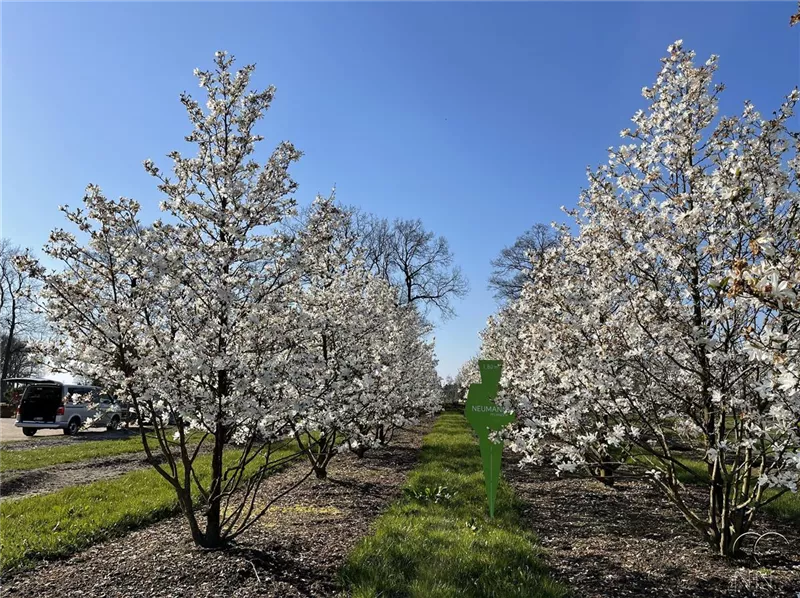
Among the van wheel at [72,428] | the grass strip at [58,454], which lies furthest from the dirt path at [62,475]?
the van wheel at [72,428]

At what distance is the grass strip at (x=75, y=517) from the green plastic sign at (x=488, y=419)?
7.94ft

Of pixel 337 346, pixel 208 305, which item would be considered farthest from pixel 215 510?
pixel 337 346

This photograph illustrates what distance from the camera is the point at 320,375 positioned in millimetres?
5230

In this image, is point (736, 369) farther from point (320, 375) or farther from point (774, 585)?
point (320, 375)

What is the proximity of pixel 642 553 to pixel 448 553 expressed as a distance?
6.43ft

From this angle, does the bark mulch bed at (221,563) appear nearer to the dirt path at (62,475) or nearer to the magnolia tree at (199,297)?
the magnolia tree at (199,297)

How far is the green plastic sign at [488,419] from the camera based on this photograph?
6211mm

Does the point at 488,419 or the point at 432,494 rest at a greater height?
the point at 488,419

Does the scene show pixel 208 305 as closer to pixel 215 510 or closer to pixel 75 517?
pixel 215 510

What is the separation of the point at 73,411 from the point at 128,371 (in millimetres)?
16330

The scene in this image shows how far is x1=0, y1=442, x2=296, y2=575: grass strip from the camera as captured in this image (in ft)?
15.6

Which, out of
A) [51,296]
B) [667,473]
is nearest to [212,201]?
[51,296]

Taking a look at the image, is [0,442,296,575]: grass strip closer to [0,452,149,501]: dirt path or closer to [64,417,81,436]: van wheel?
[0,452,149,501]: dirt path

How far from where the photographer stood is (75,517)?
581 cm
